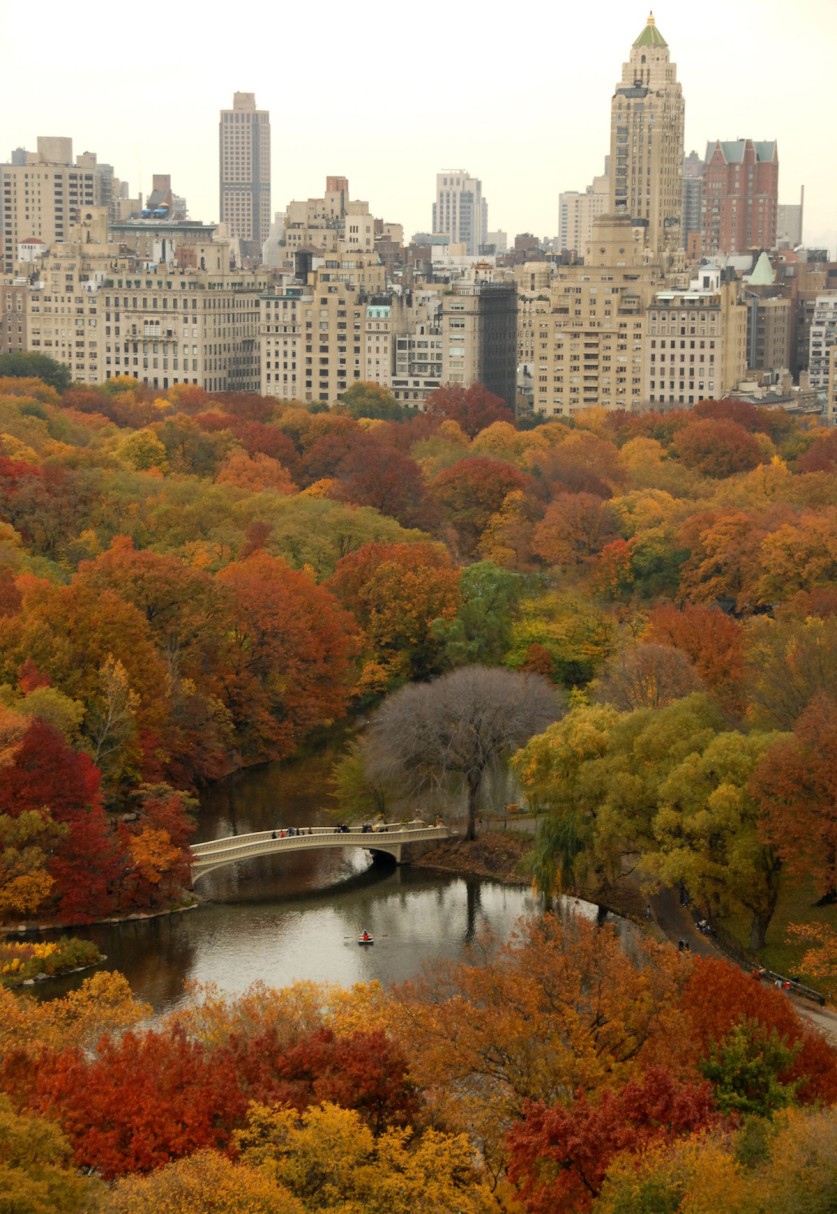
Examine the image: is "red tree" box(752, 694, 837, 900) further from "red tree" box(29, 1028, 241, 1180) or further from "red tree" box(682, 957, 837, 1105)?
"red tree" box(29, 1028, 241, 1180)

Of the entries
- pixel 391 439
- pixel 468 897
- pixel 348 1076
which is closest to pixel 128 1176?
pixel 348 1076

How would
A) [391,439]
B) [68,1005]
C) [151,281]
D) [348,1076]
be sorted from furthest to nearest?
[151,281] < [391,439] < [68,1005] < [348,1076]

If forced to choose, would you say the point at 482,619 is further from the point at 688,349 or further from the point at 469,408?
the point at 688,349

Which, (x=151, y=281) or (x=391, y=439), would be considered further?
(x=151, y=281)

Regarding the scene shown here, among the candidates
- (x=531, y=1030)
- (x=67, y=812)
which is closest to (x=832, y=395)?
(x=67, y=812)

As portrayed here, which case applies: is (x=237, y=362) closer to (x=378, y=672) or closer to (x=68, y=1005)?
(x=378, y=672)
